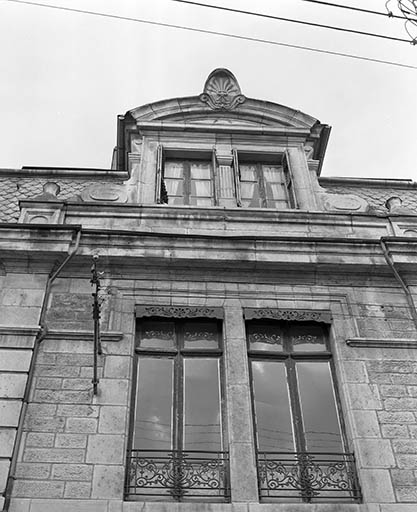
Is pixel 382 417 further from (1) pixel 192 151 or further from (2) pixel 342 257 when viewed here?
(1) pixel 192 151

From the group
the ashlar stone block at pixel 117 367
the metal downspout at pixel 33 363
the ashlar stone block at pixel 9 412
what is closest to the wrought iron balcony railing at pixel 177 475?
the ashlar stone block at pixel 117 367

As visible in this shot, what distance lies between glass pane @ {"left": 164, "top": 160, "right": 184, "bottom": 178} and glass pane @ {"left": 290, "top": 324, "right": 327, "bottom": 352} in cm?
428

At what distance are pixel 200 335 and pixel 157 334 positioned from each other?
658mm

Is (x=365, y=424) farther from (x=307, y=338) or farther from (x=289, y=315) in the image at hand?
(x=289, y=315)

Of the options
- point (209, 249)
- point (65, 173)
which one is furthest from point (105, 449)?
point (65, 173)

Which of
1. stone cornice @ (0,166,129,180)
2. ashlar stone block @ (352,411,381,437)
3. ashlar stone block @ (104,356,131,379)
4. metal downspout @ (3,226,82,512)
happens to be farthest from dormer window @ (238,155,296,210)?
ashlar stone block @ (352,411,381,437)

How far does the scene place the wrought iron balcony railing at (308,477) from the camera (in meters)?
7.36

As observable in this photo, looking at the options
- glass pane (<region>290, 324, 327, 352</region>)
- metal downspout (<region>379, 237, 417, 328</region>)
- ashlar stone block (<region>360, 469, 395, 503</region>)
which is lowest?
ashlar stone block (<region>360, 469, 395, 503</region>)

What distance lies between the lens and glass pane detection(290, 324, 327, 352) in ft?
29.3

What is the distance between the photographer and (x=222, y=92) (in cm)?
1291

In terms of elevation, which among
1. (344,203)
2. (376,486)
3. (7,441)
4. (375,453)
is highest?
(344,203)

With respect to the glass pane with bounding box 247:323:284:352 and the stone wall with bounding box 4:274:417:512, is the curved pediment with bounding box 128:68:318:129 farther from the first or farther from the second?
the glass pane with bounding box 247:323:284:352

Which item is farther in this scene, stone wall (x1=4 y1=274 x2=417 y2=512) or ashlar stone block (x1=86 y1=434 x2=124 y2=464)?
ashlar stone block (x1=86 y1=434 x2=124 y2=464)

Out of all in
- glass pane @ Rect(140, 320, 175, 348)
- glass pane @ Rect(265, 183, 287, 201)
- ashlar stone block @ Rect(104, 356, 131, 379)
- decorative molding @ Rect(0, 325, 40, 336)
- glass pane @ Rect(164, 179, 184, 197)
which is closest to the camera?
ashlar stone block @ Rect(104, 356, 131, 379)
